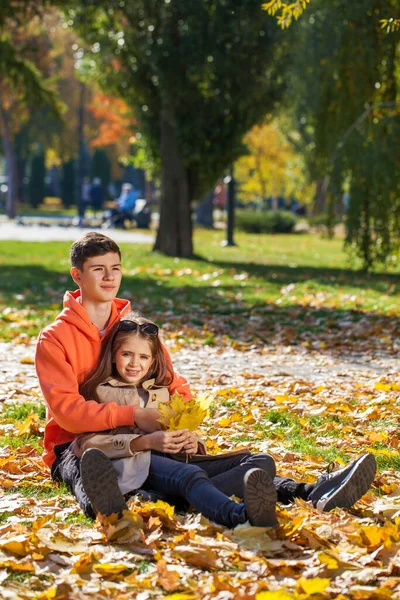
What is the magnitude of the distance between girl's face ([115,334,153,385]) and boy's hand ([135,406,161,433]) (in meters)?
0.20

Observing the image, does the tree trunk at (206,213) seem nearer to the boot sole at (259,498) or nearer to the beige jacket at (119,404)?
the beige jacket at (119,404)

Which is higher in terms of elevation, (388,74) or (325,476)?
(388,74)

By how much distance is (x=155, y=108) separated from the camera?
808 inches

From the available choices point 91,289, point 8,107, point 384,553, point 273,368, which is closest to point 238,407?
point 273,368

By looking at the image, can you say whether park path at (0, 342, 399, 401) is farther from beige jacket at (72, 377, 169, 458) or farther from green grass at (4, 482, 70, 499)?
beige jacket at (72, 377, 169, 458)

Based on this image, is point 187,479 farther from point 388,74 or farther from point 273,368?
point 388,74

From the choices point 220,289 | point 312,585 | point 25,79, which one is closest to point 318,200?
point 25,79

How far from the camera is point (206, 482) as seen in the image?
4531mm

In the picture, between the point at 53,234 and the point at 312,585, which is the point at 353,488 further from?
the point at 53,234

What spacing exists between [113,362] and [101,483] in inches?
32.1

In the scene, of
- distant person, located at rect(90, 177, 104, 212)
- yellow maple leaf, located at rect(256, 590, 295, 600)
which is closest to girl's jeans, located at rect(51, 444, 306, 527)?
yellow maple leaf, located at rect(256, 590, 295, 600)

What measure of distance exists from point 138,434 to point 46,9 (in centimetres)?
1625

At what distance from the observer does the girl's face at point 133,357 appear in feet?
16.2

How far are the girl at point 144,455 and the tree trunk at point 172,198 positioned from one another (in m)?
15.1
